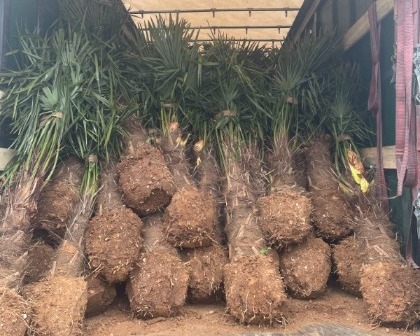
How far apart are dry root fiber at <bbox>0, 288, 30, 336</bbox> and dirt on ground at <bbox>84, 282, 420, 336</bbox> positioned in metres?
0.40

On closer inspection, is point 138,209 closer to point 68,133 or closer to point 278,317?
point 68,133

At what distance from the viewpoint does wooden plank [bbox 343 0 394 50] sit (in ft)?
10.9

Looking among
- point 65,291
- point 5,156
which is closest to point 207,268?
point 65,291

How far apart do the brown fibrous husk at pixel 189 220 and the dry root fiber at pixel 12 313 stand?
0.97m

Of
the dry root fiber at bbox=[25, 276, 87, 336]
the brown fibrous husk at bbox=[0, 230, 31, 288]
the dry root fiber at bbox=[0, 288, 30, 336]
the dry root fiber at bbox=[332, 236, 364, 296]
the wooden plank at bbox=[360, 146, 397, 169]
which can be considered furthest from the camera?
the wooden plank at bbox=[360, 146, 397, 169]

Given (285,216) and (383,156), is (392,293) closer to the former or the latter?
(285,216)

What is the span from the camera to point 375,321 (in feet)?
8.92

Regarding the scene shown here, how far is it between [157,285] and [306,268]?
1008mm

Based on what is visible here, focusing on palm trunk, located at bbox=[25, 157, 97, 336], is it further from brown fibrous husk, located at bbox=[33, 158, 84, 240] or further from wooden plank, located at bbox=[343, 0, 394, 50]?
wooden plank, located at bbox=[343, 0, 394, 50]

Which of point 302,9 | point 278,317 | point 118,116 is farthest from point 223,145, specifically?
point 302,9

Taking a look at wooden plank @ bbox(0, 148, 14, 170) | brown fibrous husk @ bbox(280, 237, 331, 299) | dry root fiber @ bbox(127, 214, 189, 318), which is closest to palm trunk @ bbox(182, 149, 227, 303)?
dry root fiber @ bbox(127, 214, 189, 318)

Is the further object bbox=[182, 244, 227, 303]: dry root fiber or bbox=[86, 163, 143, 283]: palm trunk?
bbox=[182, 244, 227, 303]: dry root fiber

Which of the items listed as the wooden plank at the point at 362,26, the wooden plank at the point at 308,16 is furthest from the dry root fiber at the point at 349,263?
the wooden plank at the point at 308,16

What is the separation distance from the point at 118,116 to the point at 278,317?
183 cm
